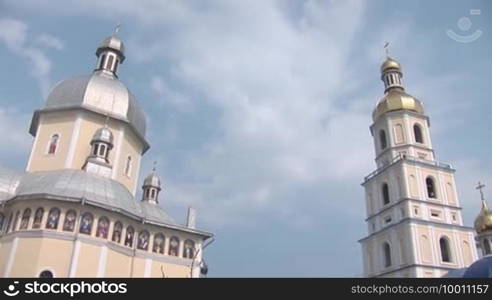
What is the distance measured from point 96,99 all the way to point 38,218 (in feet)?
35.5

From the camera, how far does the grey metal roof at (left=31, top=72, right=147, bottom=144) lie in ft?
99.3

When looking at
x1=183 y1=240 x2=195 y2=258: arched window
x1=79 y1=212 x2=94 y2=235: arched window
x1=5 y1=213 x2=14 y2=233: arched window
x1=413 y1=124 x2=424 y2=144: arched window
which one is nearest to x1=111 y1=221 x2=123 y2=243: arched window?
x1=79 y1=212 x2=94 y2=235: arched window

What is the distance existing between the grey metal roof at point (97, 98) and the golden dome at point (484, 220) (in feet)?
89.0

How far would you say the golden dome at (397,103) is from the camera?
36500mm

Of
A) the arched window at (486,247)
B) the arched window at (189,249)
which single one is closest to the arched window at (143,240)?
the arched window at (189,249)

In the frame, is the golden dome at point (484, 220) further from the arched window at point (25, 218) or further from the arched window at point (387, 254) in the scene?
the arched window at point (25, 218)

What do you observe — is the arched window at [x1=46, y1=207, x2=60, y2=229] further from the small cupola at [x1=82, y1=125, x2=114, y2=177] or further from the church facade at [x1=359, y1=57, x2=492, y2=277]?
the church facade at [x1=359, y1=57, x2=492, y2=277]

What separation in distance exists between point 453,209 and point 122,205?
24.7m

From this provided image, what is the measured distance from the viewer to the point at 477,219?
33281mm

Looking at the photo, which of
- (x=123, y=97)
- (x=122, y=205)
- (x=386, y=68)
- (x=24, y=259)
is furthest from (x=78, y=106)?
(x=386, y=68)

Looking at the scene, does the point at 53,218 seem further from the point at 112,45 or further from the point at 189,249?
the point at 112,45

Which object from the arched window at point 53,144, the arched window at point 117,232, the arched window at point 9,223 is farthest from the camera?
the arched window at point 53,144

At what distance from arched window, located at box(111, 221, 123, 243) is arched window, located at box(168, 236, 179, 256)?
13.1 ft

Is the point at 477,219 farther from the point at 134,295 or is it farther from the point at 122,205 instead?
the point at 134,295
